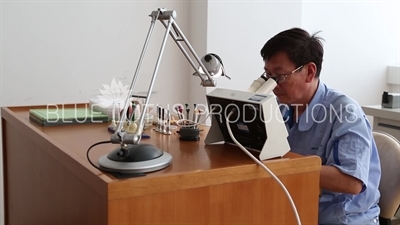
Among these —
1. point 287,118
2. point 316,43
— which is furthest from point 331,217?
point 316,43

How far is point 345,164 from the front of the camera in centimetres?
127

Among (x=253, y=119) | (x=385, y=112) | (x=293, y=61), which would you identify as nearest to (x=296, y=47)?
(x=293, y=61)

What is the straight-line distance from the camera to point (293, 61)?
1.46 meters

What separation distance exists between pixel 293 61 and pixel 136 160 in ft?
2.27

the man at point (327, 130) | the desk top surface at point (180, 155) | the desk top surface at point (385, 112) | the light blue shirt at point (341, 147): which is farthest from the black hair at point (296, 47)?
the desk top surface at point (385, 112)

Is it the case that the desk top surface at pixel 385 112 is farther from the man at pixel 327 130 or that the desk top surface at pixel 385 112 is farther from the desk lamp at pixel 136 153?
the desk lamp at pixel 136 153

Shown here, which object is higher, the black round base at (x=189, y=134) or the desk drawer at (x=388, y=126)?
the black round base at (x=189, y=134)

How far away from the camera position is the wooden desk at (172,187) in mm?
902

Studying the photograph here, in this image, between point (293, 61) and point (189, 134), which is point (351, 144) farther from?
point (189, 134)

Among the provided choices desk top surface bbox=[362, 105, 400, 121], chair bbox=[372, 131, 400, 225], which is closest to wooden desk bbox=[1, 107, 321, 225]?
chair bbox=[372, 131, 400, 225]

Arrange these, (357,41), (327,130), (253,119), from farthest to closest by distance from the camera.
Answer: (357,41) → (327,130) → (253,119)

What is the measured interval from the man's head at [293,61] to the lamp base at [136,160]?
1.86 feet

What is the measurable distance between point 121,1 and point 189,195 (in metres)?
1.77

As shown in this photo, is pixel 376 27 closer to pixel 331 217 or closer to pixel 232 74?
pixel 232 74
